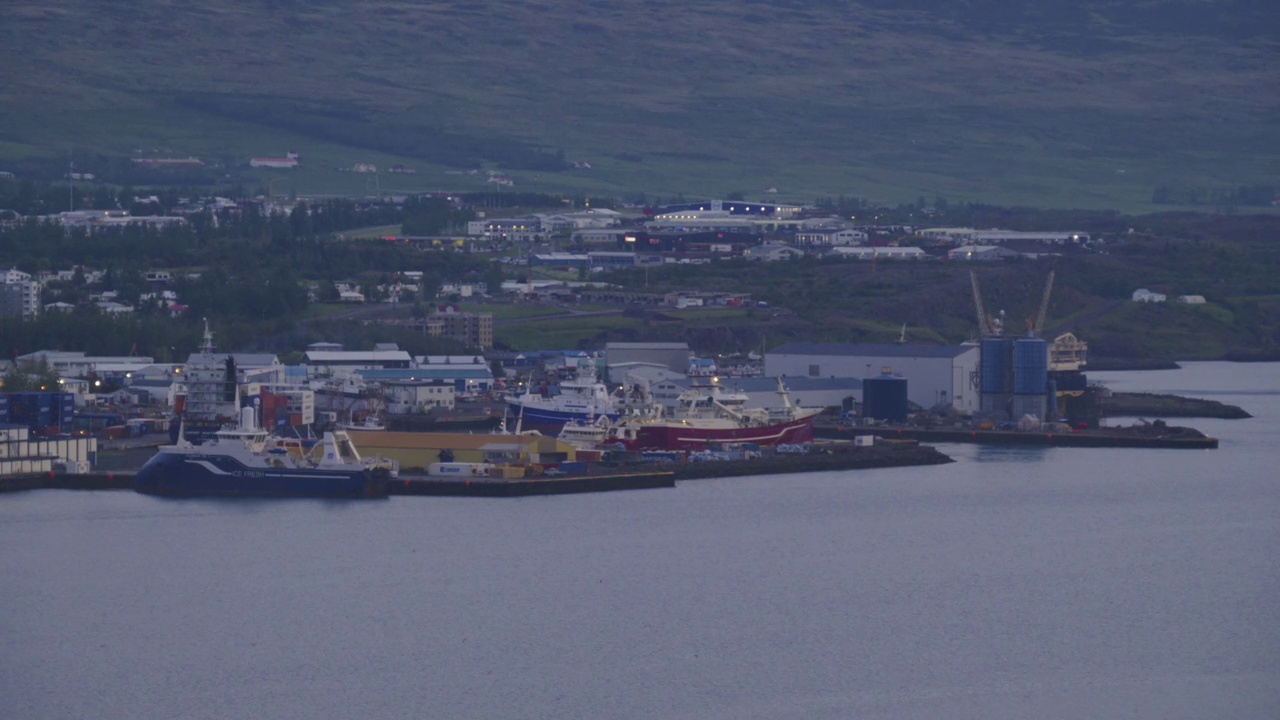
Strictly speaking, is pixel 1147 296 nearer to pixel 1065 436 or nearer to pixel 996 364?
pixel 996 364

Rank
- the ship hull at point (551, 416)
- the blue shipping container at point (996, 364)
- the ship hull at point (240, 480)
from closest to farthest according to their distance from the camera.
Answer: the ship hull at point (240, 480) < the ship hull at point (551, 416) < the blue shipping container at point (996, 364)

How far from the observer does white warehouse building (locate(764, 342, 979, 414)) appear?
19.6 m

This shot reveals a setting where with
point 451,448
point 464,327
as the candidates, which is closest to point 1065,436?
point 451,448

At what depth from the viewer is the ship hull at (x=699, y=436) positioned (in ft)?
54.9

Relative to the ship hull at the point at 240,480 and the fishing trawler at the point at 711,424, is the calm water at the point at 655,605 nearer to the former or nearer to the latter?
the ship hull at the point at 240,480

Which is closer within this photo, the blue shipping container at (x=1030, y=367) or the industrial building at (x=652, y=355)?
the blue shipping container at (x=1030, y=367)

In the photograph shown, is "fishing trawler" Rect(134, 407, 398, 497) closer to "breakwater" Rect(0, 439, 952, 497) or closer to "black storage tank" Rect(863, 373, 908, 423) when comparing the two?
"breakwater" Rect(0, 439, 952, 497)

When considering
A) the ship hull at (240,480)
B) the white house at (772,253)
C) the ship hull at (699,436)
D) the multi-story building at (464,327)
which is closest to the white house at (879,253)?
the white house at (772,253)

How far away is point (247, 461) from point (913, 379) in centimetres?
779

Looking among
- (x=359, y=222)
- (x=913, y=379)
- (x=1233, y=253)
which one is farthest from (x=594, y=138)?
(x=913, y=379)

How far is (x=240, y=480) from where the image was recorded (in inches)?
552

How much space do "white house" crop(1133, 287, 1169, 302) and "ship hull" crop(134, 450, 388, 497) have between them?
18.5 meters

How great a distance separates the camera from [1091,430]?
18.5 metres

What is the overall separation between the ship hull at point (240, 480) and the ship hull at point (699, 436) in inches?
126
